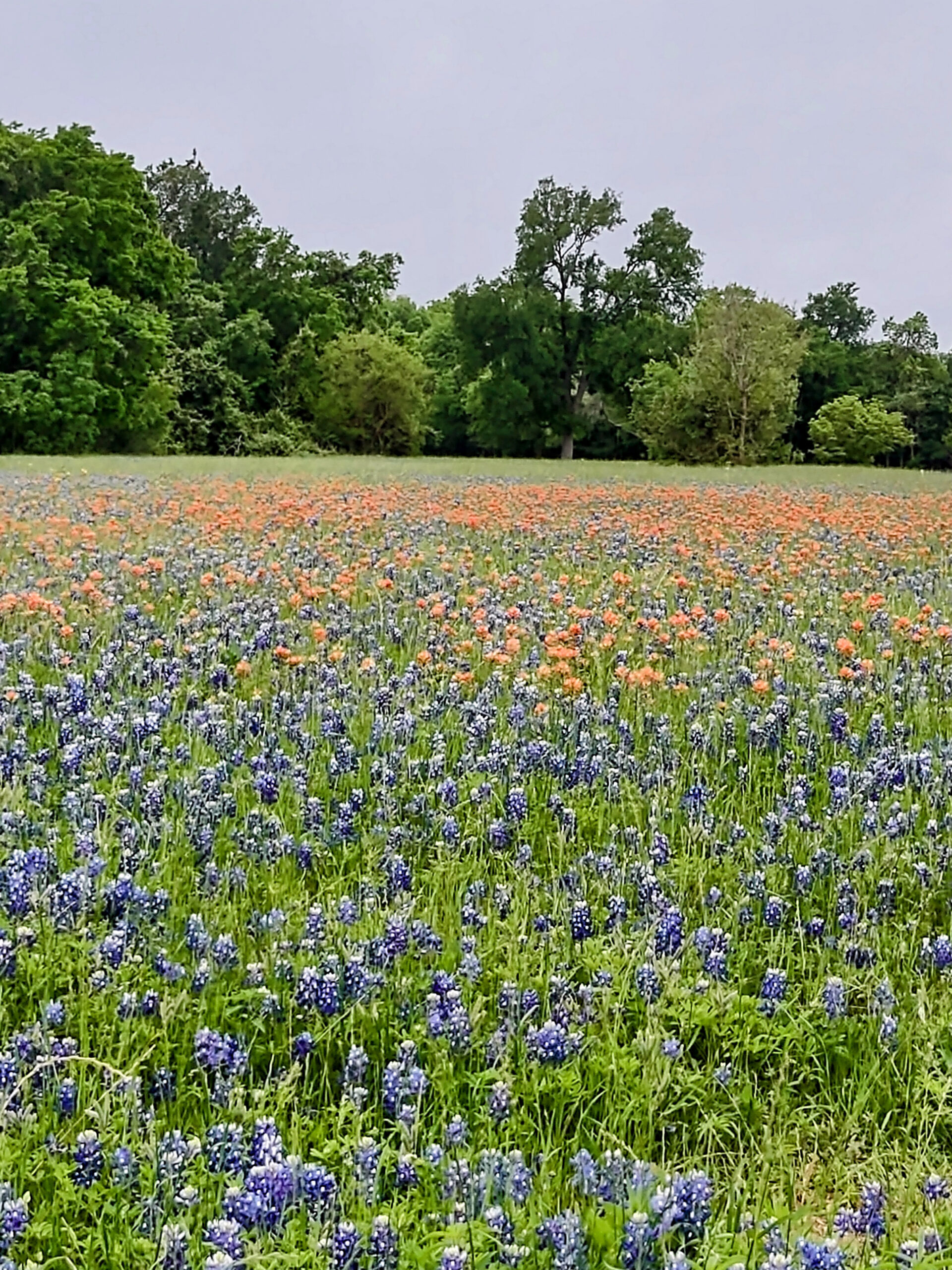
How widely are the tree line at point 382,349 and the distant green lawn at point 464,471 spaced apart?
703cm

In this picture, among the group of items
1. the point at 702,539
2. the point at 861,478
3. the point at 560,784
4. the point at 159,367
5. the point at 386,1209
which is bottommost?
the point at 386,1209

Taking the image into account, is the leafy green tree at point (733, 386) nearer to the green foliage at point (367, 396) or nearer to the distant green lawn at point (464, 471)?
the distant green lawn at point (464, 471)

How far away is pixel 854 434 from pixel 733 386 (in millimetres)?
13964

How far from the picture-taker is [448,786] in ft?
11.0

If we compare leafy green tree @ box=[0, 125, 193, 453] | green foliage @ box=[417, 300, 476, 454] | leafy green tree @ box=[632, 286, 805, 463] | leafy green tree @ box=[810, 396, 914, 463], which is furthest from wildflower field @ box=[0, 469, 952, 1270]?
green foliage @ box=[417, 300, 476, 454]

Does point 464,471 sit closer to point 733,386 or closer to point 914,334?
point 733,386

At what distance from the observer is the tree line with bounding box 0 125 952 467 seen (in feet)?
130

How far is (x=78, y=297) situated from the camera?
3844cm

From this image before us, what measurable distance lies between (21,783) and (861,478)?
2551 centimetres

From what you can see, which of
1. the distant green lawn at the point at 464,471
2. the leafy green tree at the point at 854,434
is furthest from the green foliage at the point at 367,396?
the leafy green tree at the point at 854,434

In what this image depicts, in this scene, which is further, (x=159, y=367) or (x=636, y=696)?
(x=159, y=367)

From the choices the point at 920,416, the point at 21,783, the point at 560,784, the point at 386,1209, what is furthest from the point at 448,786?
the point at 920,416

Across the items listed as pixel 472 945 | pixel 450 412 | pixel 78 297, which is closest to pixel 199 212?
pixel 450 412

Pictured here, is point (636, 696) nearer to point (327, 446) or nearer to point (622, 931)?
point (622, 931)
